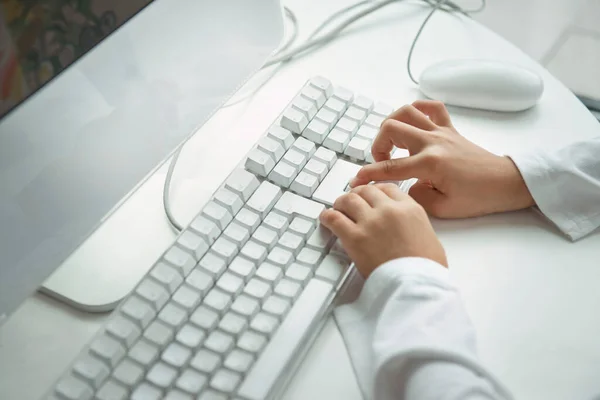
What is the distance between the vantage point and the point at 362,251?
51 centimetres

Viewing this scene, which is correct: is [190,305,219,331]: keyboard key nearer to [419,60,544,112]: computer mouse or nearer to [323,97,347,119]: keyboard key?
[323,97,347,119]: keyboard key

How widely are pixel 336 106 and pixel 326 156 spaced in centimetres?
6

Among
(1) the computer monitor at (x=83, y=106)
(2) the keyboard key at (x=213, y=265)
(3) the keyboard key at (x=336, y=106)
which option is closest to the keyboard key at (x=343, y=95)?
(3) the keyboard key at (x=336, y=106)

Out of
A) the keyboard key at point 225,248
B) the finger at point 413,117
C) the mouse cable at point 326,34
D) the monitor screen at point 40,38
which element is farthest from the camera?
the mouse cable at point 326,34

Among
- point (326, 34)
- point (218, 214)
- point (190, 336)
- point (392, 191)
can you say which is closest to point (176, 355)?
point (190, 336)

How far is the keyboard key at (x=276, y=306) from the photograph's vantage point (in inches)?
18.6

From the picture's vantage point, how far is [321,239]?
0.53 meters

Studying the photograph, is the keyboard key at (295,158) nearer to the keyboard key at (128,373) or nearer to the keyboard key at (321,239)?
the keyboard key at (321,239)

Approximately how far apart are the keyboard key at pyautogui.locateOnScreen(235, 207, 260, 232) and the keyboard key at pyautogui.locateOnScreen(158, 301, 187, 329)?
85 millimetres

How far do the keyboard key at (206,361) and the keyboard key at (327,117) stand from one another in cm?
24

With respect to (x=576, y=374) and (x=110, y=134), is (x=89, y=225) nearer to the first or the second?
(x=110, y=134)

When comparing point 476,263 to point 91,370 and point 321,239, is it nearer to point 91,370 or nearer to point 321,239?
point 321,239

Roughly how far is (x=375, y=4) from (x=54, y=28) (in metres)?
0.46

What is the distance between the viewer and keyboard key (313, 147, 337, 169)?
57 centimetres
